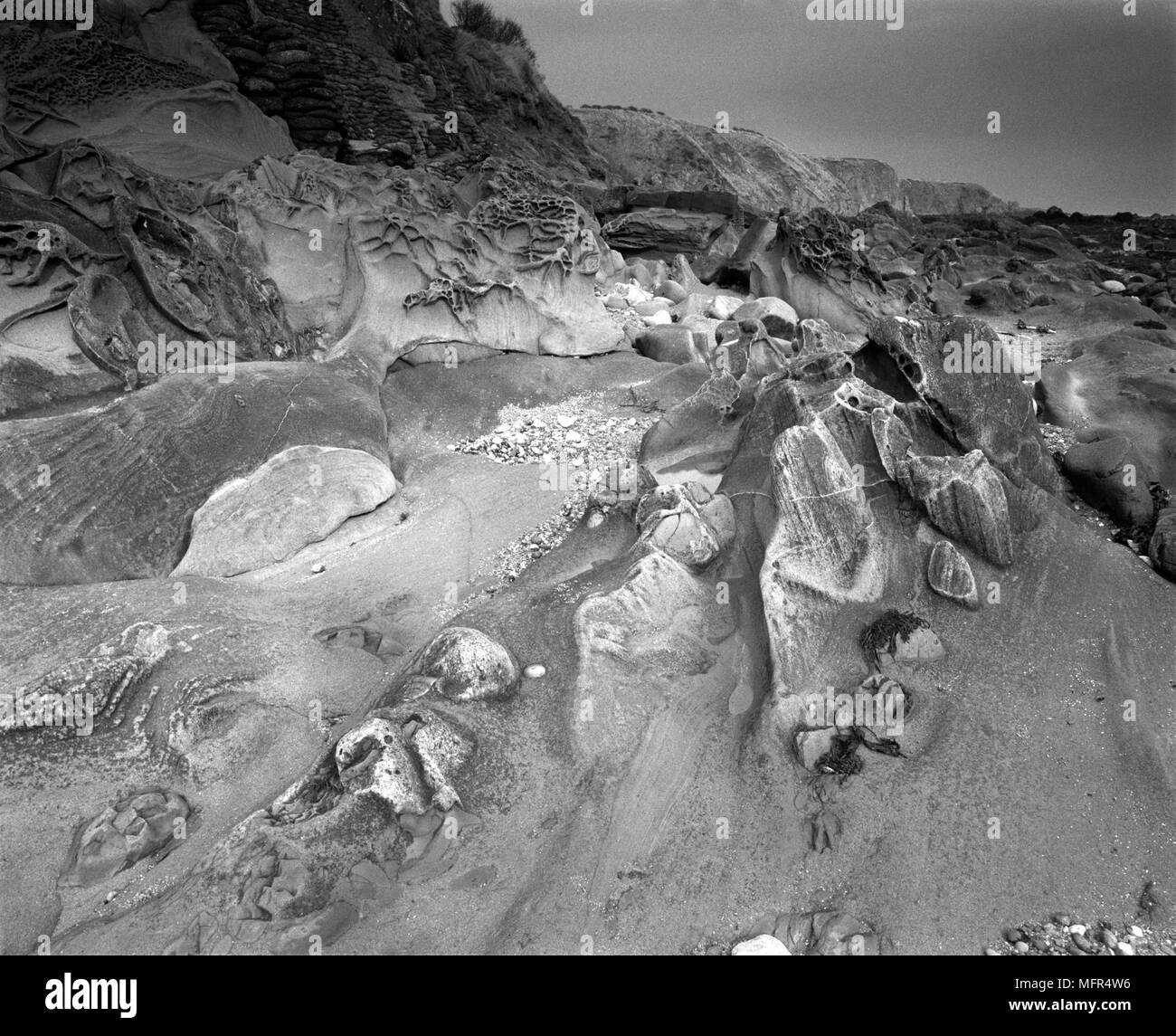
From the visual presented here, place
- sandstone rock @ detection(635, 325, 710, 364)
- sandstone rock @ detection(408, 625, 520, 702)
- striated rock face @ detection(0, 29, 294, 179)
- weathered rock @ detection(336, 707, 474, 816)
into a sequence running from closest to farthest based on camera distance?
1. weathered rock @ detection(336, 707, 474, 816)
2. sandstone rock @ detection(408, 625, 520, 702)
3. sandstone rock @ detection(635, 325, 710, 364)
4. striated rock face @ detection(0, 29, 294, 179)


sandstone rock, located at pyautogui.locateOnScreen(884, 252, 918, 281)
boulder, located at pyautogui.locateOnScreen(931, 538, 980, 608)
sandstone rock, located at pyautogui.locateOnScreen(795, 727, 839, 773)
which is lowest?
sandstone rock, located at pyautogui.locateOnScreen(795, 727, 839, 773)

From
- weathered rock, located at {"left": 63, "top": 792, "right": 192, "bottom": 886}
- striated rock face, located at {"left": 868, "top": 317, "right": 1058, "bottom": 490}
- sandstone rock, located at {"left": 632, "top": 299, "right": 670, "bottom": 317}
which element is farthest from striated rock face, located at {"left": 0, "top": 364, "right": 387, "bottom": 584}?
sandstone rock, located at {"left": 632, "top": 299, "right": 670, "bottom": 317}

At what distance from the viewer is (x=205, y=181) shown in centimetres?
1041

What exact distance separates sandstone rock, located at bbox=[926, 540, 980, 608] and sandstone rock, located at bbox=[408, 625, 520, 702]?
7.19 ft

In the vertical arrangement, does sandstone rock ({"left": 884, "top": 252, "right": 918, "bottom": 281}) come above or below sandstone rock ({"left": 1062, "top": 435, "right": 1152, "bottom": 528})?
above

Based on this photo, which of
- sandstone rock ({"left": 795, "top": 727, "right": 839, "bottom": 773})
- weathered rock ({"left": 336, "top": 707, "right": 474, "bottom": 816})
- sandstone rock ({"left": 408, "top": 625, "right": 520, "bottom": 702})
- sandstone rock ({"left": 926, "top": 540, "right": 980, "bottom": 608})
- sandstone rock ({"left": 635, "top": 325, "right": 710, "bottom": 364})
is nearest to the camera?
weathered rock ({"left": 336, "top": 707, "right": 474, "bottom": 816})

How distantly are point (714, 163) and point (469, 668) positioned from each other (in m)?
26.0

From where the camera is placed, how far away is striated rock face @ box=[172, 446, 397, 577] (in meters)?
5.82

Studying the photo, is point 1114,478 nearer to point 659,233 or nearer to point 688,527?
point 688,527

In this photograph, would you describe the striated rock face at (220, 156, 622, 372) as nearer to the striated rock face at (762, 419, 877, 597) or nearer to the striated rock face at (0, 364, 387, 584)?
the striated rock face at (0, 364, 387, 584)

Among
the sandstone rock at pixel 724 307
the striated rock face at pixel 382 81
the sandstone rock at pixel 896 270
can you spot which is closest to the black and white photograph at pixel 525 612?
the sandstone rock at pixel 724 307

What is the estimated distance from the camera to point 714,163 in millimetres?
26922

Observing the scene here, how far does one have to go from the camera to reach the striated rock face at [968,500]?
14.7 feet

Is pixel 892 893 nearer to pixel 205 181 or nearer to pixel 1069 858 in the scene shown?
pixel 1069 858
